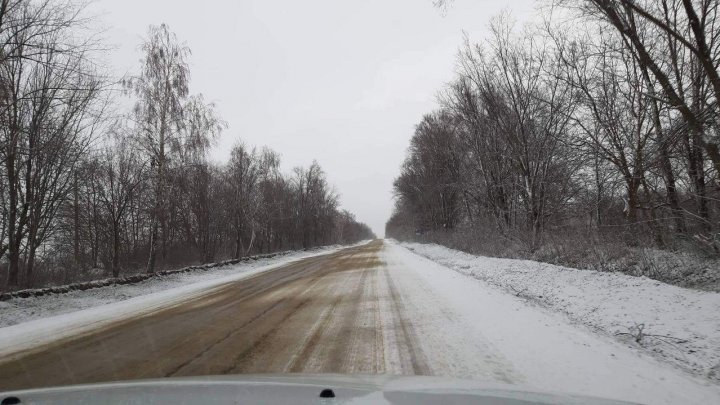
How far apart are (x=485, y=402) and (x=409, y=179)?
158ft

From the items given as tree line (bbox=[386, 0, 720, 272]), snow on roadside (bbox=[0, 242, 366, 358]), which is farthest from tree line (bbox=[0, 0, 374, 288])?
tree line (bbox=[386, 0, 720, 272])

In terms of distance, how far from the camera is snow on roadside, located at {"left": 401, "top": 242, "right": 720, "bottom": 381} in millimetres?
4672

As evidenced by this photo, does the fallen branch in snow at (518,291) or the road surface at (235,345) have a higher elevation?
the road surface at (235,345)

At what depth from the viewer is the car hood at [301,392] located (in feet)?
7.61

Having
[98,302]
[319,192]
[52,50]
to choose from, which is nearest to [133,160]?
[98,302]

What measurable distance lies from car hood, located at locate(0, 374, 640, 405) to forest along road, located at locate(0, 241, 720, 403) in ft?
4.41

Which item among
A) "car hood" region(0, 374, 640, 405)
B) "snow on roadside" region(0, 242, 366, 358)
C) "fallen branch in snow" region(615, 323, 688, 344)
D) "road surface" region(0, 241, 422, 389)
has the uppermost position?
"car hood" region(0, 374, 640, 405)

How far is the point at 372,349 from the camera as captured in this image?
5035 millimetres

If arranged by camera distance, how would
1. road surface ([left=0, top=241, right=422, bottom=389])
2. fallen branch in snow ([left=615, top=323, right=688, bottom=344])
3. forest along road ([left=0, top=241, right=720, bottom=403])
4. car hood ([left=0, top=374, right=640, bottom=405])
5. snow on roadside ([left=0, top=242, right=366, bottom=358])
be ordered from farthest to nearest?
snow on roadside ([left=0, top=242, right=366, bottom=358]) < fallen branch in snow ([left=615, top=323, right=688, bottom=344]) < road surface ([left=0, top=241, right=422, bottom=389]) < forest along road ([left=0, top=241, right=720, bottom=403]) < car hood ([left=0, top=374, right=640, bottom=405])

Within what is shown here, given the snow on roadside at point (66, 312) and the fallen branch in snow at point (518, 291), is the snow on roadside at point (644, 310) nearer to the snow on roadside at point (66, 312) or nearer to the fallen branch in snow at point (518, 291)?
the fallen branch in snow at point (518, 291)

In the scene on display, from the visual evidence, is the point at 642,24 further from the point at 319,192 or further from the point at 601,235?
the point at 319,192

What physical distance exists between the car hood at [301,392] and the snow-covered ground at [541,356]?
19.7 inches

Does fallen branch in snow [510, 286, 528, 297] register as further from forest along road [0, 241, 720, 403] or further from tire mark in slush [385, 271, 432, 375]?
tire mark in slush [385, 271, 432, 375]

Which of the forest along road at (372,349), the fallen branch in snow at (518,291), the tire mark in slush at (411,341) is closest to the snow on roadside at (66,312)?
the forest along road at (372,349)
